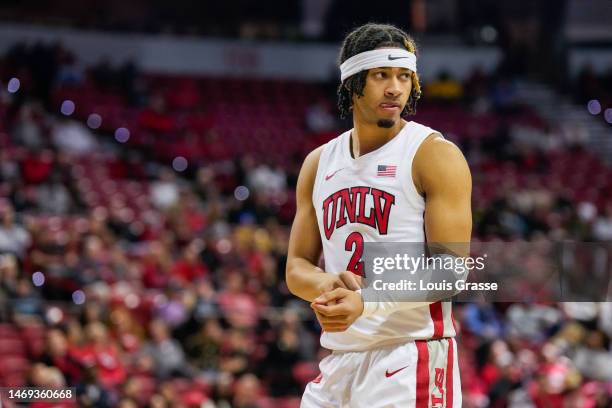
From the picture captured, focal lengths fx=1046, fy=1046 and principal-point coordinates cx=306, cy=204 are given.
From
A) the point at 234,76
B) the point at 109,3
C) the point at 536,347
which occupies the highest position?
the point at 109,3

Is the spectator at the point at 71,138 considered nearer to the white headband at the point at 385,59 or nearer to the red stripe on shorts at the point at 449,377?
the white headband at the point at 385,59

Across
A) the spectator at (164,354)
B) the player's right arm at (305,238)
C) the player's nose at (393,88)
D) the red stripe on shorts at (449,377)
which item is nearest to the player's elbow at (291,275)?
the player's right arm at (305,238)

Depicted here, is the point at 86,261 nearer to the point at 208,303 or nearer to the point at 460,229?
the point at 208,303

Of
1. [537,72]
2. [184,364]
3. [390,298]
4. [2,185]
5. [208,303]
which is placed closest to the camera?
[390,298]

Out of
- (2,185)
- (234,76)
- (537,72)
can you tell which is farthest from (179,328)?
(537,72)

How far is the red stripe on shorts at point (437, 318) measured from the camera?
13.5 feet

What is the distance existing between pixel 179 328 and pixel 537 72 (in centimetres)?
1749

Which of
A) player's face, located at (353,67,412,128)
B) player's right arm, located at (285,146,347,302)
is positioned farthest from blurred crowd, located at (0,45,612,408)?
player's face, located at (353,67,412,128)

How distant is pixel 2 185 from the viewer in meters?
13.6

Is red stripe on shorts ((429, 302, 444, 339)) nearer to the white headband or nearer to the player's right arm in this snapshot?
the player's right arm

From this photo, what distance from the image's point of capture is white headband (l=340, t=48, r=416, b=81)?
13.7 feet

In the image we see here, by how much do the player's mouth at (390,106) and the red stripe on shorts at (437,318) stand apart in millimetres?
789

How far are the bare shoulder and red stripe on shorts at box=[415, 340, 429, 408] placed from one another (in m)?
0.64

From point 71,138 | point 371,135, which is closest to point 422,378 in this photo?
point 371,135
